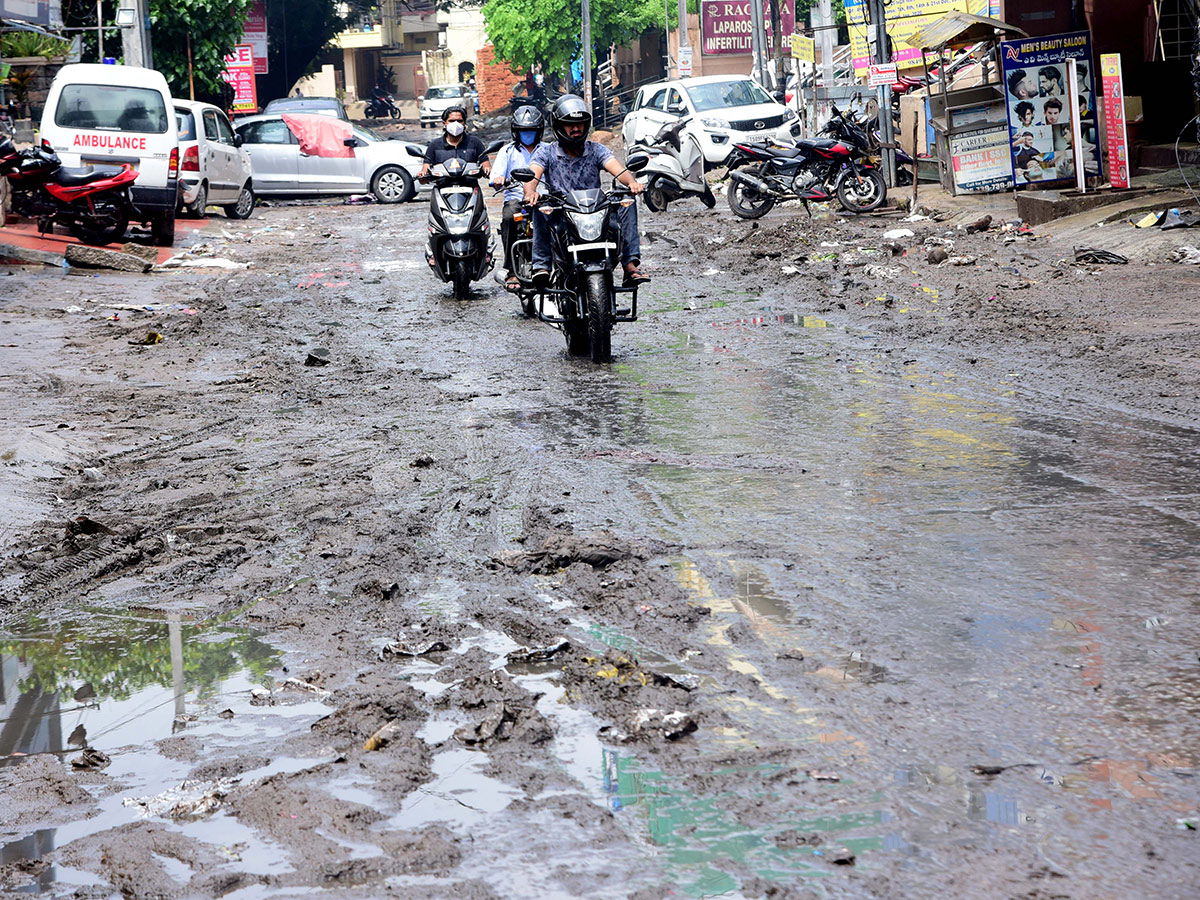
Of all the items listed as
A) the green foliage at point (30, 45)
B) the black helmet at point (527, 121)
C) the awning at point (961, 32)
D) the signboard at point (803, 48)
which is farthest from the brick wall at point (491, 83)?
the black helmet at point (527, 121)

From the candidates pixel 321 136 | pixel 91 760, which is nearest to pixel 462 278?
pixel 91 760

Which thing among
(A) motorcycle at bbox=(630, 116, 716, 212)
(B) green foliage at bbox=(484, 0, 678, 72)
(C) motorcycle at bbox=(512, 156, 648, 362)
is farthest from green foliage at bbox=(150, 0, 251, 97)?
(B) green foliage at bbox=(484, 0, 678, 72)

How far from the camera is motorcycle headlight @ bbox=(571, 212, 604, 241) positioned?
8812 millimetres

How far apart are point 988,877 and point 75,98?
18272mm

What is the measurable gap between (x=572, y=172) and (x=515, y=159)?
313 cm

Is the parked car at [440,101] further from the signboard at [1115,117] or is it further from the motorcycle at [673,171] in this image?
the signboard at [1115,117]

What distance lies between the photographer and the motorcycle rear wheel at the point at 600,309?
8789 mm

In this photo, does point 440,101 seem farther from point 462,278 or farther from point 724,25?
point 462,278

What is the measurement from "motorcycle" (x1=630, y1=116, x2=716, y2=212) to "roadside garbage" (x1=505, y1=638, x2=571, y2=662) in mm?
17797

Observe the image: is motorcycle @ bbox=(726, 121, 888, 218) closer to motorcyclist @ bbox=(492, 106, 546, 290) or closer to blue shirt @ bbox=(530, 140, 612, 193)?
motorcyclist @ bbox=(492, 106, 546, 290)

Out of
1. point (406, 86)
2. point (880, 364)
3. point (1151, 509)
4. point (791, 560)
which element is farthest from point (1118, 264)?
point (406, 86)

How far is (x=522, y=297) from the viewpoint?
10805 millimetres

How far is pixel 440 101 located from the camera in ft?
194

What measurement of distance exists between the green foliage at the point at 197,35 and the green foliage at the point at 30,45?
9.77 ft
